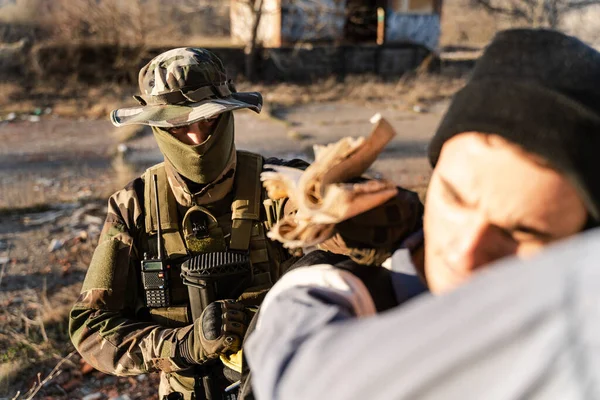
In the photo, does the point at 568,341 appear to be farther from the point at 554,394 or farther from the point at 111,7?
the point at 111,7

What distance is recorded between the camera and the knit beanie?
0.80 m

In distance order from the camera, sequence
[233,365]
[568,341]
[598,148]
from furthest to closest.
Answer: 1. [233,365]
2. [598,148]
3. [568,341]

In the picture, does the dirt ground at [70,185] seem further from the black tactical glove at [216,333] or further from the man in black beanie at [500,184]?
the man in black beanie at [500,184]

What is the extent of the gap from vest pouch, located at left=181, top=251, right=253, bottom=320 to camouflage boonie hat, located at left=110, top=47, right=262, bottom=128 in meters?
0.59

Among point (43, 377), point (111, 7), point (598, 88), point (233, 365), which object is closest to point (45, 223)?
point (43, 377)

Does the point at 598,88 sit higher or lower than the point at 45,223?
higher

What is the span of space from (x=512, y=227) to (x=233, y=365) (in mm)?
1387

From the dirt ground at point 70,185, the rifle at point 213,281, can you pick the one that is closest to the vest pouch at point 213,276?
the rifle at point 213,281

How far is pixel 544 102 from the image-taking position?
2.72ft

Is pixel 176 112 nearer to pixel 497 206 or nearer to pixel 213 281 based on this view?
pixel 213 281

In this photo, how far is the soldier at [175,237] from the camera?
2037 millimetres

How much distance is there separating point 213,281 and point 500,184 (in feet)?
4.43

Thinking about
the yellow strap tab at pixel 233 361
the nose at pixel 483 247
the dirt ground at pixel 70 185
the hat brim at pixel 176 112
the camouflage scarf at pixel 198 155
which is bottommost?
the dirt ground at pixel 70 185

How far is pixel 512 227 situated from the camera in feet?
2.70
